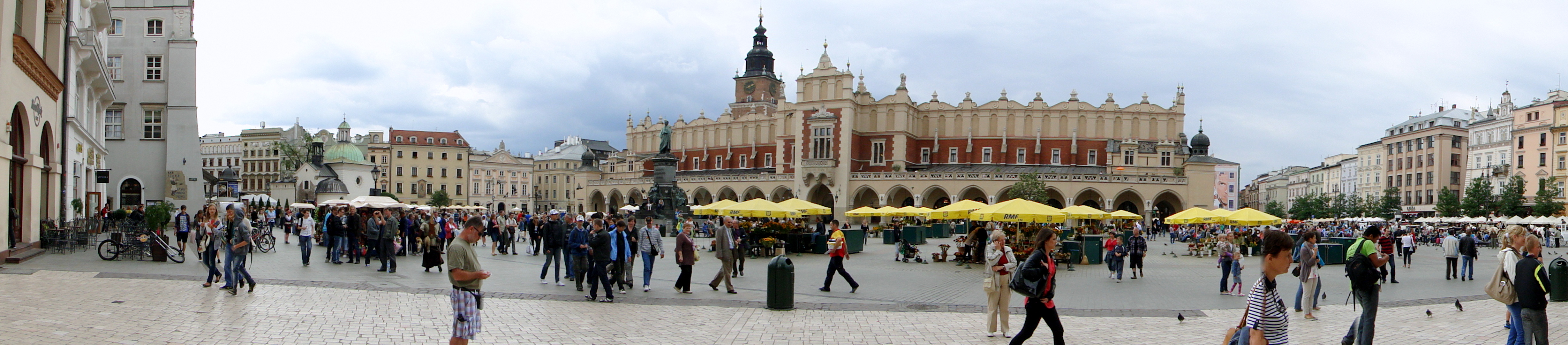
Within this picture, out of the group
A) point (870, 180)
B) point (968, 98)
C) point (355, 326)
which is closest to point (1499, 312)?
point (355, 326)

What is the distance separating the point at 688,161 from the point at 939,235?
38817 millimetres

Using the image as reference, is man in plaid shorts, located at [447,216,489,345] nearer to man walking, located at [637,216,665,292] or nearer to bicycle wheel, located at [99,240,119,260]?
man walking, located at [637,216,665,292]

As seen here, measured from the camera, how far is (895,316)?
10695 mm

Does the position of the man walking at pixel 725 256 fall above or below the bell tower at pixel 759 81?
below

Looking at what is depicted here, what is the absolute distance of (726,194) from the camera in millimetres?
68188

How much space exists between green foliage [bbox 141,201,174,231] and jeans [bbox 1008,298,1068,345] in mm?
16999

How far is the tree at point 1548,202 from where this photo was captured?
53188mm

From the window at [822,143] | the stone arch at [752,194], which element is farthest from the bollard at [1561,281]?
the stone arch at [752,194]

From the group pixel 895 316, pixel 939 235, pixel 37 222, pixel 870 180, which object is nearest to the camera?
pixel 895 316

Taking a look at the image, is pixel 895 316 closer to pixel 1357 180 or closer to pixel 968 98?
pixel 968 98

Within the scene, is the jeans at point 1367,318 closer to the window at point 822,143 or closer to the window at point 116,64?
the window at point 116,64

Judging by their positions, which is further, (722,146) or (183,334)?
(722,146)

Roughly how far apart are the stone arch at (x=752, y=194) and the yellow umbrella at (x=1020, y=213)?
1641 inches

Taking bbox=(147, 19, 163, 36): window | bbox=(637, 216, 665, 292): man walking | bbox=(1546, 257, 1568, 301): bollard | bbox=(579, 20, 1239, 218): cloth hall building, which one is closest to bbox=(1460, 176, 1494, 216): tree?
bbox=(579, 20, 1239, 218): cloth hall building
